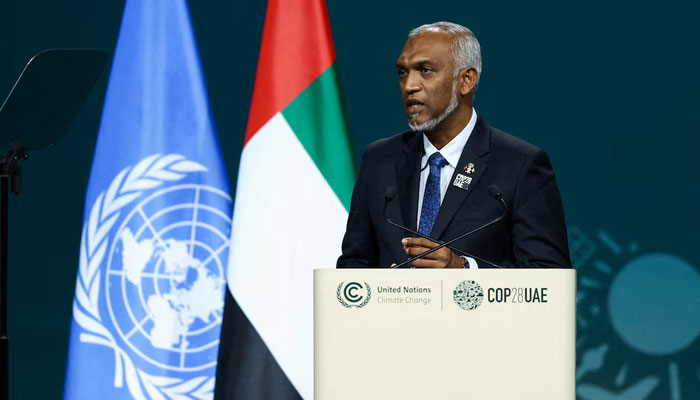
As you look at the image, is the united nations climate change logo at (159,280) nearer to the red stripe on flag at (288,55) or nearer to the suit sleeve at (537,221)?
the red stripe on flag at (288,55)

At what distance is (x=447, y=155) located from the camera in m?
2.27

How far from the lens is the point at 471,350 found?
1588 mm

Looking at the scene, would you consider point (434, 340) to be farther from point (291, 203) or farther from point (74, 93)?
point (74, 93)

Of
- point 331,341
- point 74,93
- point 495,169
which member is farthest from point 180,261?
point 331,341

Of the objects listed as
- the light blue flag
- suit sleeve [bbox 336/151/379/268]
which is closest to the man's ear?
suit sleeve [bbox 336/151/379/268]

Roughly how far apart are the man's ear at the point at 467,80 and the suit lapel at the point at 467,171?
0.09 metres

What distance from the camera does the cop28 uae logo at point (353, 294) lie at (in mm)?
1606

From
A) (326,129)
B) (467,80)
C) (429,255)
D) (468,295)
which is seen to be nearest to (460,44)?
(467,80)

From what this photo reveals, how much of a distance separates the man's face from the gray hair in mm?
16

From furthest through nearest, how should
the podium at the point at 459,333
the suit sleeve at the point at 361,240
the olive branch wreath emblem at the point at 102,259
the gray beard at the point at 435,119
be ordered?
the olive branch wreath emblem at the point at 102,259 < the suit sleeve at the point at 361,240 < the gray beard at the point at 435,119 < the podium at the point at 459,333

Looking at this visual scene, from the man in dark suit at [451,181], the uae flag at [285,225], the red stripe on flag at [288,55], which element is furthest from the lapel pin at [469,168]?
the red stripe on flag at [288,55]

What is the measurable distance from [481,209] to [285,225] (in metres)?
1.12

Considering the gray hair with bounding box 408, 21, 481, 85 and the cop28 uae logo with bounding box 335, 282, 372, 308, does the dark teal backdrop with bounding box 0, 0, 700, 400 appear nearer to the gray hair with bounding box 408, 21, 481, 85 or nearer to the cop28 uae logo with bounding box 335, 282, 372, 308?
the gray hair with bounding box 408, 21, 481, 85

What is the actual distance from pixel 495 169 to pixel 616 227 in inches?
53.3
